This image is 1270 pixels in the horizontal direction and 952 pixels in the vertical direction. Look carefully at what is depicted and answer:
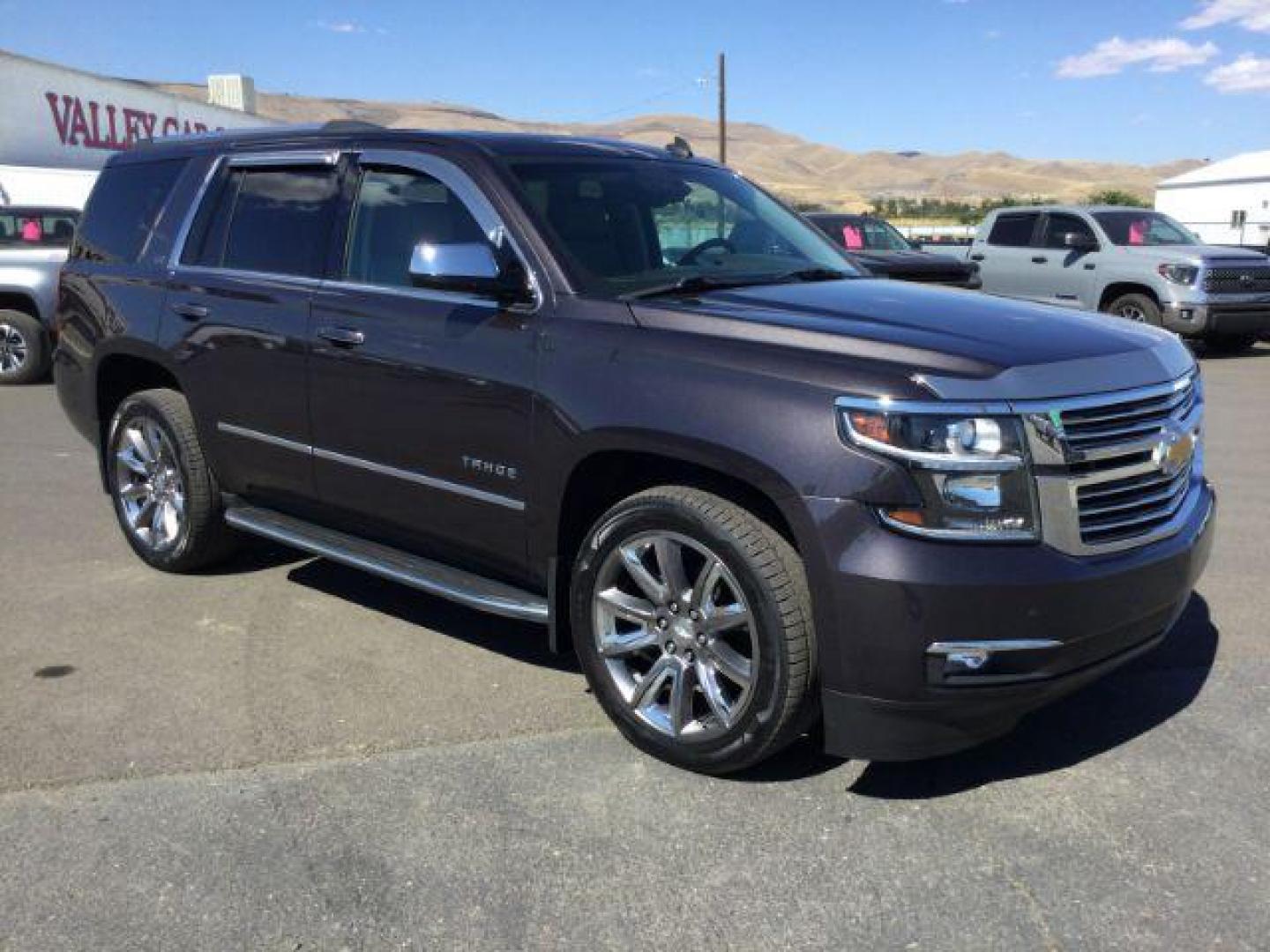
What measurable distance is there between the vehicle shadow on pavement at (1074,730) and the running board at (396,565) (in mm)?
1233

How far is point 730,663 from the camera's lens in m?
3.29

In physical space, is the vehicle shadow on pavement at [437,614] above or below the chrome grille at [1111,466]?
below

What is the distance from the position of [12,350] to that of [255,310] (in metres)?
8.88

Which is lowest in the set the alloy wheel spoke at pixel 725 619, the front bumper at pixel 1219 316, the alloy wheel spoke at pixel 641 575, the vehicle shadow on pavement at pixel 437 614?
the vehicle shadow on pavement at pixel 437 614

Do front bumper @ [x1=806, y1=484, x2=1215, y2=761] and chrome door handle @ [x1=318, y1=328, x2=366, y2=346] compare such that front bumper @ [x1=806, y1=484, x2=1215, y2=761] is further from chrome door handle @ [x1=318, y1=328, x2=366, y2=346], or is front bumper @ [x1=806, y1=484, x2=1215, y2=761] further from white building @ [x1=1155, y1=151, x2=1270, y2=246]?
white building @ [x1=1155, y1=151, x2=1270, y2=246]

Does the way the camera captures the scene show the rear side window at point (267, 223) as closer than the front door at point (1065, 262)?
Yes

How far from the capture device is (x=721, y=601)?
3.34 meters

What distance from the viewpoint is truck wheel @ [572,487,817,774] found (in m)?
3.10

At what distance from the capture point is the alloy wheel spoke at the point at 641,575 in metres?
3.42

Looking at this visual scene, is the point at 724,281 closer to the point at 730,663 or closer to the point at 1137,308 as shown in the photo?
the point at 730,663

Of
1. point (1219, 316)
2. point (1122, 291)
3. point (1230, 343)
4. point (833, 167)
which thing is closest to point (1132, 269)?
point (1122, 291)

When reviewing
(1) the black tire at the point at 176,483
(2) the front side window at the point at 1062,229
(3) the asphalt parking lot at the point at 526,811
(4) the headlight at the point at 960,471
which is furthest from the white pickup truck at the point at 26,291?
(2) the front side window at the point at 1062,229

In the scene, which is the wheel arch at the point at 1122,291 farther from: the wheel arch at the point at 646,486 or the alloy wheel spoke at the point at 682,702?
the alloy wheel spoke at the point at 682,702

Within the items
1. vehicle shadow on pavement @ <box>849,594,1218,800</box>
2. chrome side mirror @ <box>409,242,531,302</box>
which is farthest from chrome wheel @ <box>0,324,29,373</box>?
vehicle shadow on pavement @ <box>849,594,1218,800</box>
